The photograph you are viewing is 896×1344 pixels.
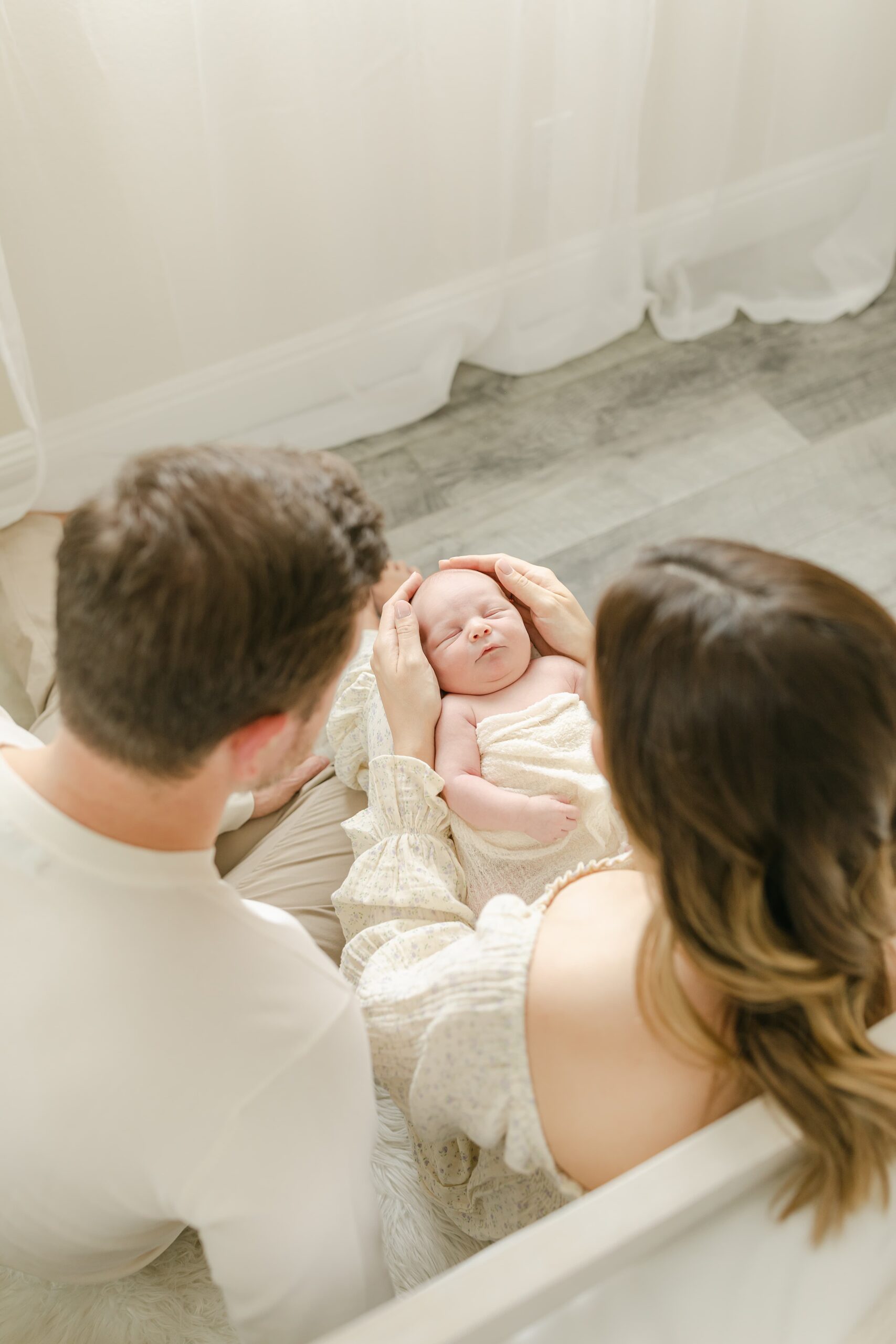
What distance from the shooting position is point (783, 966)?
2.59 feet

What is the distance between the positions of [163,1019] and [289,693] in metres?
0.26

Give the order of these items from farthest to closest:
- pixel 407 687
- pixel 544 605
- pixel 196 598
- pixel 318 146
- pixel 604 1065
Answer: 1. pixel 318 146
2. pixel 544 605
3. pixel 407 687
4. pixel 604 1065
5. pixel 196 598

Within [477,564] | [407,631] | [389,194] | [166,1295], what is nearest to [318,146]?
[389,194]

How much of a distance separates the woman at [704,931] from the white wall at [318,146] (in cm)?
145

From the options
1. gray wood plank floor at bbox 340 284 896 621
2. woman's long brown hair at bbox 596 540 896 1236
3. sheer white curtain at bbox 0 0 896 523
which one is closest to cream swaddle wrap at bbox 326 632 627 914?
woman's long brown hair at bbox 596 540 896 1236

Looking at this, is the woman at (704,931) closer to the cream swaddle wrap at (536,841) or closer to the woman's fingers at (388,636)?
the cream swaddle wrap at (536,841)

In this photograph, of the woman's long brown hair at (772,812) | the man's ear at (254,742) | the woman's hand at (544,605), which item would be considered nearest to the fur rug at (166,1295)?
the woman's long brown hair at (772,812)

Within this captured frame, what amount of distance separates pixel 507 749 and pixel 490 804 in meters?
0.10

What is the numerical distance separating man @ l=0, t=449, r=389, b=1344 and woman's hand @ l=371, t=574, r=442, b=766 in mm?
585

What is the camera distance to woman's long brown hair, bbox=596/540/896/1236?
73 cm

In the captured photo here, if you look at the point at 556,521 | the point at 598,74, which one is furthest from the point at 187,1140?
the point at 598,74

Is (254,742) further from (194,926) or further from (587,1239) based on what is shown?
(587,1239)

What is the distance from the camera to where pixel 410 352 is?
2379mm

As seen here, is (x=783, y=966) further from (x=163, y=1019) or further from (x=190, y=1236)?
(x=190, y=1236)
